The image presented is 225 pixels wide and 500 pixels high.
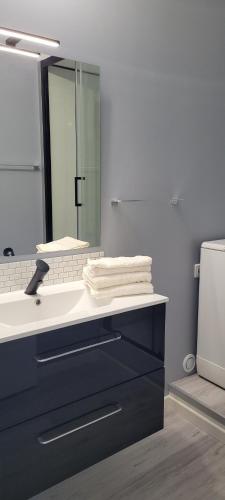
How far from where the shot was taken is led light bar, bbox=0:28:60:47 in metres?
1.42

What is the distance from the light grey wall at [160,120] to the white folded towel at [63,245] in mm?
138

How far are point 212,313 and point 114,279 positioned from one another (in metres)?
0.89

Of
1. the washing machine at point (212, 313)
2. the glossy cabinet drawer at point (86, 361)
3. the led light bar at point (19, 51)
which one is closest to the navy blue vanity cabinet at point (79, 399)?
the glossy cabinet drawer at point (86, 361)

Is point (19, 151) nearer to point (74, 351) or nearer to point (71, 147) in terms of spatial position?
point (71, 147)

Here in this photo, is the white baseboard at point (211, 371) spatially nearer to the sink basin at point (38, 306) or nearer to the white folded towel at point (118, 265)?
the white folded towel at point (118, 265)

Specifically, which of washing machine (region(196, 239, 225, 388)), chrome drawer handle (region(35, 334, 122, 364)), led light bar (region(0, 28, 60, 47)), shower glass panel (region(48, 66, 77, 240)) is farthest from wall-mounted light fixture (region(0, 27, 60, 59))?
washing machine (region(196, 239, 225, 388))

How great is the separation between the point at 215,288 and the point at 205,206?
19.0 inches

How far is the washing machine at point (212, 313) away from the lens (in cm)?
215

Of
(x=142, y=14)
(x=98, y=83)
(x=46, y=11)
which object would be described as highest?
(x=142, y=14)

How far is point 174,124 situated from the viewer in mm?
2037

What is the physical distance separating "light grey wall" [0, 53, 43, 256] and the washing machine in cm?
104

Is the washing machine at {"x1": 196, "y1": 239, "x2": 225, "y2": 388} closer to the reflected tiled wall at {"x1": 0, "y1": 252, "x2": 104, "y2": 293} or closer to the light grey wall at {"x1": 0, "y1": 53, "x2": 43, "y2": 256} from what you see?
the reflected tiled wall at {"x1": 0, "y1": 252, "x2": 104, "y2": 293}

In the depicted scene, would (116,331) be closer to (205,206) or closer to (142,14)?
(205,206)

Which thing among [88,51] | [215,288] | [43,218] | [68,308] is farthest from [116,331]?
[88,51]
